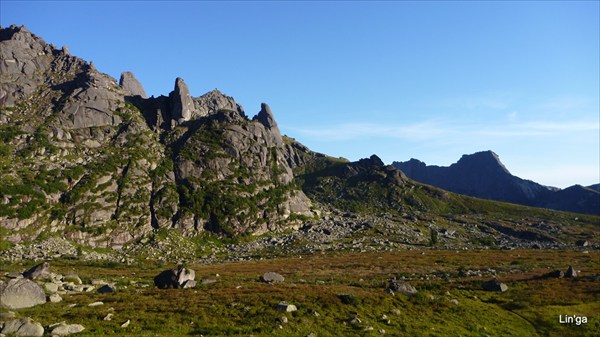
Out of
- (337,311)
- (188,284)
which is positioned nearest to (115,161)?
(188,284)

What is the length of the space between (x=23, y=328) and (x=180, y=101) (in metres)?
170

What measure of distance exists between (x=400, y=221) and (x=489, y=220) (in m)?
58.3

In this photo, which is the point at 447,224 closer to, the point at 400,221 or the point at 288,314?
the point at 400,221

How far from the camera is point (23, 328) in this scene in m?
25.4

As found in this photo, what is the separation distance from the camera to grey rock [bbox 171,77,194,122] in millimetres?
183250

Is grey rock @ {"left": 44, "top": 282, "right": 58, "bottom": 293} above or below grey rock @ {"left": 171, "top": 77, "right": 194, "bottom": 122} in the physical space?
below

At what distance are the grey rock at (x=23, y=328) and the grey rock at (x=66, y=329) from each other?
877 mm

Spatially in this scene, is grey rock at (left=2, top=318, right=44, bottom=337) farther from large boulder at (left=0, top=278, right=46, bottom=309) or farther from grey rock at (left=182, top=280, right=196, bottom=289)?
grey rock at (left=182, top=280, right=196, bottom=289)

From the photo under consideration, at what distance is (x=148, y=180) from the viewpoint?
13662 centimetres

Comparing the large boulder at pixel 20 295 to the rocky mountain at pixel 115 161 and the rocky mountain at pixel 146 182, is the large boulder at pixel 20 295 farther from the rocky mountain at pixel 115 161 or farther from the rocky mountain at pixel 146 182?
the rocky mountain at pixel 115 161

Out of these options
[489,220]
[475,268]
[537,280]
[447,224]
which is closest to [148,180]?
[475,268]

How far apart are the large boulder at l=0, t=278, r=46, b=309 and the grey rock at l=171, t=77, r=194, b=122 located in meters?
154

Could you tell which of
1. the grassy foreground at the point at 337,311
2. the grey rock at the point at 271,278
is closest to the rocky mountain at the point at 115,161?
the grassy foreground at the point at 337,311

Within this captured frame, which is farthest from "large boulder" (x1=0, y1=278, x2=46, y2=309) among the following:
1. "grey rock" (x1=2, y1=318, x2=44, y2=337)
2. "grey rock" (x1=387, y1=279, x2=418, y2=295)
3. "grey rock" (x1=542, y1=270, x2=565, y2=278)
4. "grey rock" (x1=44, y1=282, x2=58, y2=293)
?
"grey rock" (x1=542, y1=270, x2=565, y2=278)
